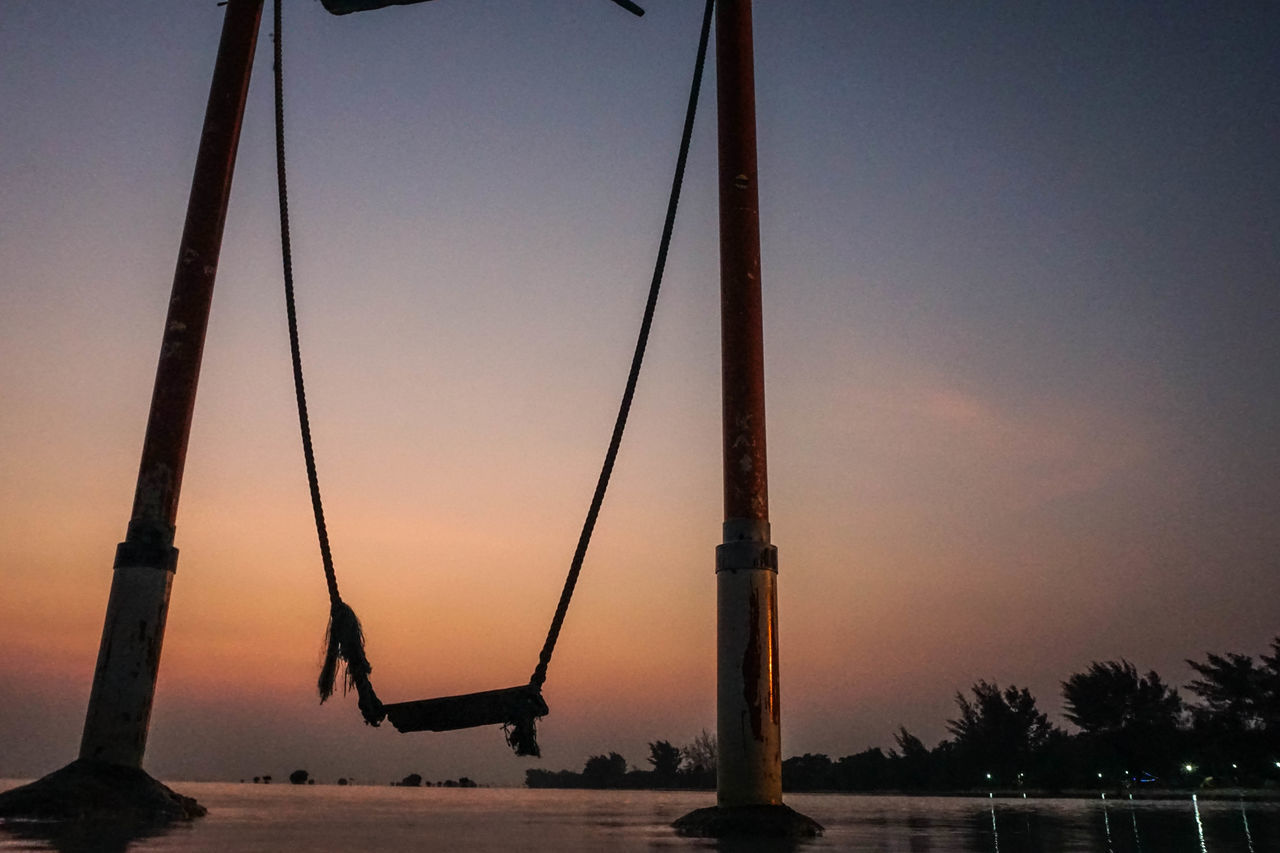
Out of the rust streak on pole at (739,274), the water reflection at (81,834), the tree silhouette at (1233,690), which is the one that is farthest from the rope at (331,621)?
the tree silhouette at (1233,690)

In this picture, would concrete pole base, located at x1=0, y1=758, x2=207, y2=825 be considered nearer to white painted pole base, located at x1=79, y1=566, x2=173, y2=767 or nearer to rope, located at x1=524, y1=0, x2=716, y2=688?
white painted pole base, located at x1=79, y1=566, x2=173, y2=767

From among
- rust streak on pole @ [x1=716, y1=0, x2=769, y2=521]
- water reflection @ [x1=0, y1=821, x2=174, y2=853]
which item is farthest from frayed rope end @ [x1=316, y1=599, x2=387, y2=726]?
rust streak on pole @ [x1=716, y1=0, x2=769, y2=521]

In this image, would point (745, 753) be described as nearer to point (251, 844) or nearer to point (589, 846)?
point (589, 846)

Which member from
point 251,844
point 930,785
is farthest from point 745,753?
point 930,785

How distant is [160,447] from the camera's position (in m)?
6.56

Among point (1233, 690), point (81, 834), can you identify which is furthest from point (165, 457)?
point (1233, 690)

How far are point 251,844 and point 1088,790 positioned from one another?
47.7 meters

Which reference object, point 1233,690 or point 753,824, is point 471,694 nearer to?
point 753,824

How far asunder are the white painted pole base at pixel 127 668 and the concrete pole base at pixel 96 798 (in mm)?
123

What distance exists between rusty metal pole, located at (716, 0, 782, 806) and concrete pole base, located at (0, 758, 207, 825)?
342 centimetres

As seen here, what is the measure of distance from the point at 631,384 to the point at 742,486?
98 cm

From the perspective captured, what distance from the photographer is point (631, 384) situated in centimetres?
600

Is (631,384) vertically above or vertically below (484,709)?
above

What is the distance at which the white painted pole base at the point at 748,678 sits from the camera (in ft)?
18.0
